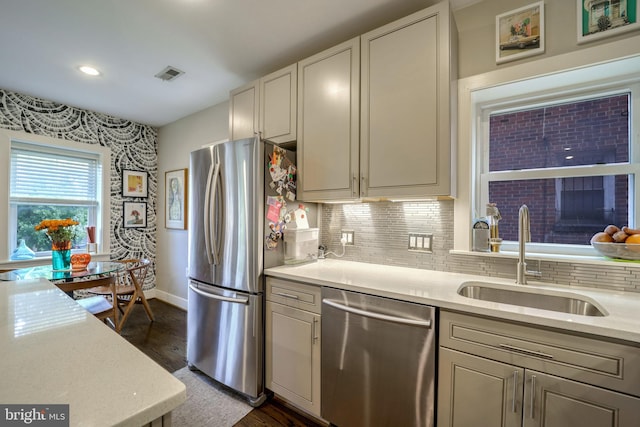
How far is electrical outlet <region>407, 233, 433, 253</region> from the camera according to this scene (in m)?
1.88

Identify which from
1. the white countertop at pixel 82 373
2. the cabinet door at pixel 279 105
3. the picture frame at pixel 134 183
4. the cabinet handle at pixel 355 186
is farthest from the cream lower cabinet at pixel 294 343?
the picture frame at pixel 134 183

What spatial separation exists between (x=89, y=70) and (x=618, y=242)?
3.99 m

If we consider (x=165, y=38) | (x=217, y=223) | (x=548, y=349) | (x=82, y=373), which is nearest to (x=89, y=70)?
(x=165, y=38)

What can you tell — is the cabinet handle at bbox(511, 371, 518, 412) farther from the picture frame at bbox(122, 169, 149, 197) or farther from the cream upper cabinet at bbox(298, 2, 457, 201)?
the picture frame at bbox(122, 169, 149, 197)

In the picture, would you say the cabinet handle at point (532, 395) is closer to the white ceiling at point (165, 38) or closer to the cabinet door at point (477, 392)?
the cabinet door at point (477, 392)

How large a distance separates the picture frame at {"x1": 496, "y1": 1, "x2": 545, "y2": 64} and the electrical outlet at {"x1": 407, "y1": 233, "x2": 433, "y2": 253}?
3.75 ft

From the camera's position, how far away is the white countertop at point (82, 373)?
19.1 inches

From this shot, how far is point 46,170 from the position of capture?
319 cm

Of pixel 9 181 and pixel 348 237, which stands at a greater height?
pixel 9 181

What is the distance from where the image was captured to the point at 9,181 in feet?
9.46

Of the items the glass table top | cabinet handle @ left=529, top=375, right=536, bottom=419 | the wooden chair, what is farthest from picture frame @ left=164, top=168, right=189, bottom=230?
cabinet handle @ left=529, top=375, right=536, bottom=419

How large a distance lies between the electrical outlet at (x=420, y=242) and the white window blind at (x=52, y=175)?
392 cm

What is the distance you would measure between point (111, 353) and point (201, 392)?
1670 mm

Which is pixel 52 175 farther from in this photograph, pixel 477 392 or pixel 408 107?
pixel 477 392
